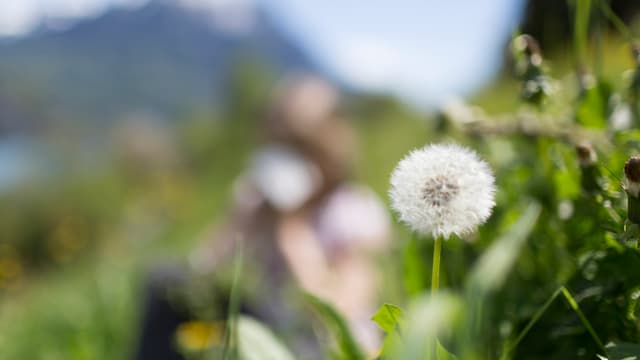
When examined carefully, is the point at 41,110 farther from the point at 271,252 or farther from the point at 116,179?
the point at 271,252

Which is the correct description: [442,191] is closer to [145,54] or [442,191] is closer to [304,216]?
[304,216]

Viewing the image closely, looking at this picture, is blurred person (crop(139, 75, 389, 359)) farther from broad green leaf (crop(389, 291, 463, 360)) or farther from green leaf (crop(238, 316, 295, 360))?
broad green leaf (crop(389, 291, 463, 360))

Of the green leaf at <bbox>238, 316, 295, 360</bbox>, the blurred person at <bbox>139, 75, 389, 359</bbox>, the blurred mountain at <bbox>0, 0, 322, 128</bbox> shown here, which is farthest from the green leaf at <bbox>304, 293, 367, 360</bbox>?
the blurred mountain at <bbox>0, 0, 322, 128</bbox>

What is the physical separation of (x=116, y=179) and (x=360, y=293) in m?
17.6

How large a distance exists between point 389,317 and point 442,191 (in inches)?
3.3

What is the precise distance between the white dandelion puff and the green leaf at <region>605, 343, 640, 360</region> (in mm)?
98

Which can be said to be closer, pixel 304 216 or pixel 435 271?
pixel 435 271

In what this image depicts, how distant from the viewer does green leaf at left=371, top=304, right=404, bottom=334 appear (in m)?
0.49

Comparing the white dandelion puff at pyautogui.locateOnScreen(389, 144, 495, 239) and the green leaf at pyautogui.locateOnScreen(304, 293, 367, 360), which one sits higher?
the white dandelion puff at pyautogui.locateOnScreen(389, 144, 495, 239)

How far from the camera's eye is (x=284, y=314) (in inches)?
135

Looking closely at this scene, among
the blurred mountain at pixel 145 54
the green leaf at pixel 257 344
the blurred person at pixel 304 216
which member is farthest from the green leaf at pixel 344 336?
the blurred mountain at pixel 145 54

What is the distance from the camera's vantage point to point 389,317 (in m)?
0.50

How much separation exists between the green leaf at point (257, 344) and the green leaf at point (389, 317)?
0.16 m

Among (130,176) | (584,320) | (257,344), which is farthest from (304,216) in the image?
(130,176)
